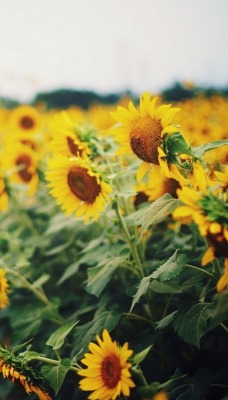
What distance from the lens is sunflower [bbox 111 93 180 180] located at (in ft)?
5.10

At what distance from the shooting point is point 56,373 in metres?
1.53

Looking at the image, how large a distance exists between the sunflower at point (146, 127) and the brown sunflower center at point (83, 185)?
0.28 metres

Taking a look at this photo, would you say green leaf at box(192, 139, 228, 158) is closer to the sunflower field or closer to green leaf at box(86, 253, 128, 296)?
the sunflower field

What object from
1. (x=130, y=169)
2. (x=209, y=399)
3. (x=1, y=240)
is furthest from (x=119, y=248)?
(x=209, y=399)

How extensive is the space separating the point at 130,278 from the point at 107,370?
28.7 inches

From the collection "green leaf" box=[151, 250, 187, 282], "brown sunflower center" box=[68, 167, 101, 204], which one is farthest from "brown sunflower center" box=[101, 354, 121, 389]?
"brown sunflower center" box=[68, 167, 101, 204]

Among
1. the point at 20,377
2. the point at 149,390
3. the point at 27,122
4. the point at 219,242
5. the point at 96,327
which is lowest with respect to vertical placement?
the point at 149,390

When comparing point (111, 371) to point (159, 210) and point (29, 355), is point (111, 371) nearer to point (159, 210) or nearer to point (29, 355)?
point (29, 355)

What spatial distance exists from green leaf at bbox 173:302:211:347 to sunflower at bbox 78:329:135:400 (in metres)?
0.23

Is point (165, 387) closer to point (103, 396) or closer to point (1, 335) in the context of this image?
point (103, 396)

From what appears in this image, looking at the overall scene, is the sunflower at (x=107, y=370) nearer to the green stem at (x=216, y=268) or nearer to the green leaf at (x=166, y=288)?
the green leaf at (x=166, y=288)

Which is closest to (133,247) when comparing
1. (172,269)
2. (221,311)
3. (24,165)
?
(172,269)

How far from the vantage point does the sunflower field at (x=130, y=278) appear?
1467mm

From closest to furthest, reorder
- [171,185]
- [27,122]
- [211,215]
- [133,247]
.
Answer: [211,215], [133,247], [171,185], [27,122]
